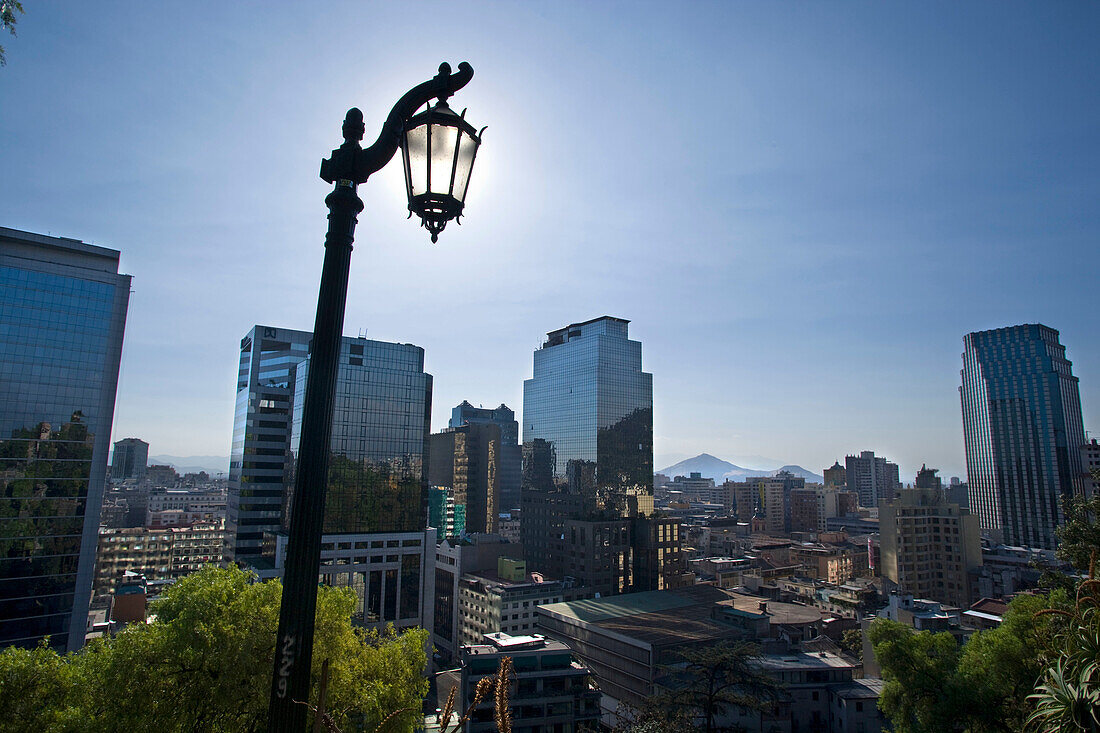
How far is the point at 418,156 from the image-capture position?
4871 millimetres

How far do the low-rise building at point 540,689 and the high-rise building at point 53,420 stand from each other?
4063 centimetres

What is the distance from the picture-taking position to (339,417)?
7600 centimetres

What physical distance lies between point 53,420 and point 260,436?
26631 mm

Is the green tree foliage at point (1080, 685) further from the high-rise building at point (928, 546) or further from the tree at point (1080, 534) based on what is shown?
the high-rise building at point (928, 546)

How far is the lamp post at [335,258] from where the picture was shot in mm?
4602

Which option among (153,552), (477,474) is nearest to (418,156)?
(153,552)

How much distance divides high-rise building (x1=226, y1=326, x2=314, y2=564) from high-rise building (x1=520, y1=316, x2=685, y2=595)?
48973mm

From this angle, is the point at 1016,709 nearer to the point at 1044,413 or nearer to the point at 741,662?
the point at 741,662

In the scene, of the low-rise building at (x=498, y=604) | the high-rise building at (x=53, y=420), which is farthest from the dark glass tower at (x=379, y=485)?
the high-rise building at (x=53, y=420)

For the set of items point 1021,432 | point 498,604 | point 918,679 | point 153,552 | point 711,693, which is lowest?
point 153,552

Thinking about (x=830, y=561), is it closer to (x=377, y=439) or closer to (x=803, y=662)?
(x=803, y=662)

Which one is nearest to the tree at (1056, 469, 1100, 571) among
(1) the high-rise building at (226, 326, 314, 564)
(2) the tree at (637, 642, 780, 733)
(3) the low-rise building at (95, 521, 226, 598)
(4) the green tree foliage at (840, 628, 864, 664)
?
(2) the tree at (637, 642, 780, 733)

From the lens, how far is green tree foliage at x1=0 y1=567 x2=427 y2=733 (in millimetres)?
11875

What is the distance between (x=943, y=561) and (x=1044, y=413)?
65.1m
